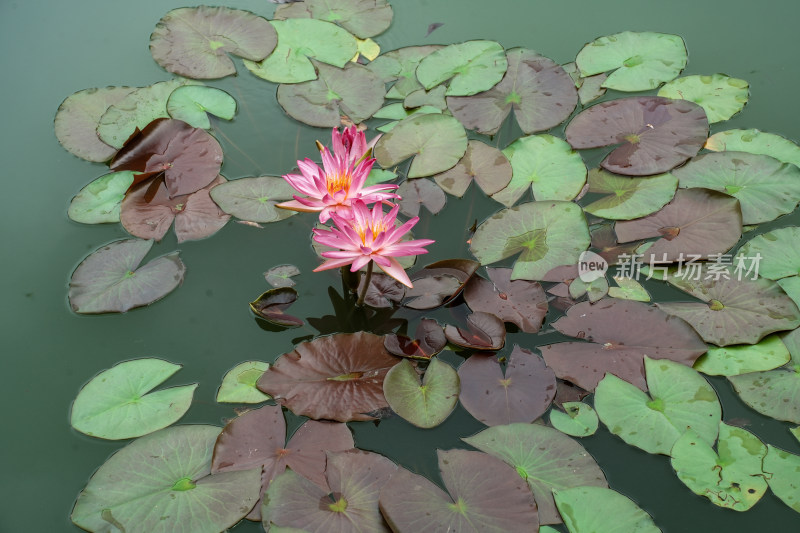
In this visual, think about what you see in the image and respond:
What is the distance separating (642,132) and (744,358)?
4.36ft

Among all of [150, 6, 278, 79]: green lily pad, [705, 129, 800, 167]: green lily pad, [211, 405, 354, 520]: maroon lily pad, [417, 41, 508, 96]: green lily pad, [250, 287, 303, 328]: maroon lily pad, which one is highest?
[150, 6, 278, 79]: green lily pad

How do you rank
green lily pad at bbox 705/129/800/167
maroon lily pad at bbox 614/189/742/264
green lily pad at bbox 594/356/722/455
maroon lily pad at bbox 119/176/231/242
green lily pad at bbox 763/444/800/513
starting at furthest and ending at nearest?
green lily pad at bbox 705/129/800/167 < maroon lily pad at bbox 119/176/231/242 < maroon lily pad at bbox 614/189/742/264 < green lily pad at bbox 594/356/722/455 < green lily pad at bbox 763/444/800/513

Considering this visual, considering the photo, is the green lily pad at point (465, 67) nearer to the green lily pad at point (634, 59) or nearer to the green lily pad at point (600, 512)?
the green lily pad at point (634, 59)

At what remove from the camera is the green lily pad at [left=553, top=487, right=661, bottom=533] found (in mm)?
1909

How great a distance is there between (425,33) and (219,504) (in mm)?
3031

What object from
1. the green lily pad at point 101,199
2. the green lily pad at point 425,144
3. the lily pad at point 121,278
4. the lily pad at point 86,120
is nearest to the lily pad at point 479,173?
the green lily pad at point 425,144

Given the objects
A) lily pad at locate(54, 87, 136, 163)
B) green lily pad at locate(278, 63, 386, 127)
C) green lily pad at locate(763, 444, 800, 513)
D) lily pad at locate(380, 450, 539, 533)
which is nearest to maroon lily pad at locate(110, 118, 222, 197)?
lily pad at locate(54, 87, 136, 163)

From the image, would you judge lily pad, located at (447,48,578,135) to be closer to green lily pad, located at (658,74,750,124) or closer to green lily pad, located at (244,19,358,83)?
green lily pad, located at (658,74,750,124)

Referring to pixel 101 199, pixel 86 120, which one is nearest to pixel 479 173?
pixel 101 199

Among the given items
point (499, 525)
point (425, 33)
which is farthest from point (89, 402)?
point (425, 33)

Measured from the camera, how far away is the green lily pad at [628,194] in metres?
2.88

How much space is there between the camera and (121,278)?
2707mm

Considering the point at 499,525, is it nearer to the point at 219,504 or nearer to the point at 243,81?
the point at 219,504

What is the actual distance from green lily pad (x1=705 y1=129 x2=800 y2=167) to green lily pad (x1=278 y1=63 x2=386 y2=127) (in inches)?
71.3
